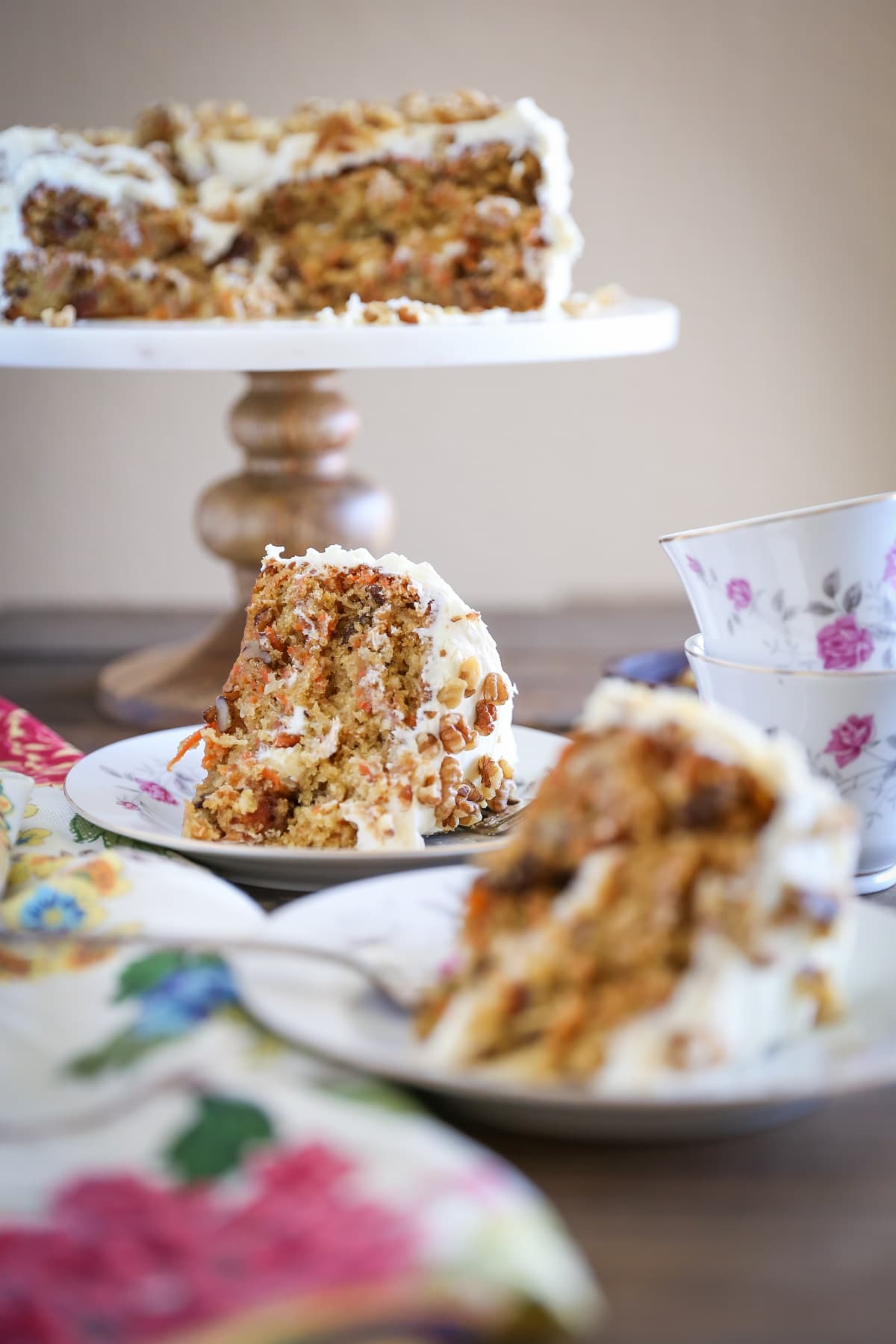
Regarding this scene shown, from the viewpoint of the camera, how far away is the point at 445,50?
220 centimetres

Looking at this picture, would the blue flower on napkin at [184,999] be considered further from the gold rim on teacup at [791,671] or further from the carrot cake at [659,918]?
the gold rim on teacup at [791,671]

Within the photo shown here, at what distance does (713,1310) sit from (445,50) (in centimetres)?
204

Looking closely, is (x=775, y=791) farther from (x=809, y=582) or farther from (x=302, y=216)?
(x=302, y=216)

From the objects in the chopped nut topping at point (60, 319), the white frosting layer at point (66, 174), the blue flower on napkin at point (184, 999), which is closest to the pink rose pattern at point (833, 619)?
the blue flower on napkin at point (184, 999)

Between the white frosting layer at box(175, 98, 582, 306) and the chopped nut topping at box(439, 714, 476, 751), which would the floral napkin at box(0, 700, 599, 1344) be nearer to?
the chopped nut topping at box(439, 714, 476, 751)

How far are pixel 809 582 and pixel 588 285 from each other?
1.55m

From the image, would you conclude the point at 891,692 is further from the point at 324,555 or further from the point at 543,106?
the point at 543,106

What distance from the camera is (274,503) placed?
154 cm

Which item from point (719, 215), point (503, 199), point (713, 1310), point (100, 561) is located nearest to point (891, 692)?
point (713, 1310)

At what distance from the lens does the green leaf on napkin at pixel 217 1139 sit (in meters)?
0.49

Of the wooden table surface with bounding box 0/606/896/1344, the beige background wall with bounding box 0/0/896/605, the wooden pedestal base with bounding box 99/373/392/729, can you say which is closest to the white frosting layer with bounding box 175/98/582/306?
the wooden pedestal base with bounding box 99/373/392/729

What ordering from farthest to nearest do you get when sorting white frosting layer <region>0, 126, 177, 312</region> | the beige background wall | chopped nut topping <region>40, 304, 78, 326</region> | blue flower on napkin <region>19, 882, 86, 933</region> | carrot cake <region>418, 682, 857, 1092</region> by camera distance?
the beige background wall, white frosting layer <region>0, 126, 177, 312</region>, chopped nut topping <region>40, 304, 78, 326</region>, blue flower on napkin <region>19, 882, 86, 933</region>, carrot cake <region>418, 682, 857, 1092</region>

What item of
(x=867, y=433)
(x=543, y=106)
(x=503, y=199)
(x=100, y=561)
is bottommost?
(x=100, y=561)

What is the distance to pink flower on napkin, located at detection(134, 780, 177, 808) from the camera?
3.07ft
